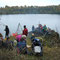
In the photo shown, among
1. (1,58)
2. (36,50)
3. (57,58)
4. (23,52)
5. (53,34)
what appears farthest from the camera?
(53,34)

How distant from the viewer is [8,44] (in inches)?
283

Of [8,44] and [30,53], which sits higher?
[8,44]

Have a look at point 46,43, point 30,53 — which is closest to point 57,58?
point 30,53

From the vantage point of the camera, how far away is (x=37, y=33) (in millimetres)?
13148

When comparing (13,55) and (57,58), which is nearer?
(13,55)

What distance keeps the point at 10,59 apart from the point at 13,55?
33cm

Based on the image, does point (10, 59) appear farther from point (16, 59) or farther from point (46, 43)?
point (46, 43)

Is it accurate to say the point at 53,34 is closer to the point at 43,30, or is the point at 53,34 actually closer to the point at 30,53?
the point at 43,30

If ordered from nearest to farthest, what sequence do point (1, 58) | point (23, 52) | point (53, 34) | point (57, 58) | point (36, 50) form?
point (1, 58) → point (57, 58) → point (36, 50) → point (23, 52) → point (53, 34)

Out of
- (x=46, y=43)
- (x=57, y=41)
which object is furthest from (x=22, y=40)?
(x=57, y=41)

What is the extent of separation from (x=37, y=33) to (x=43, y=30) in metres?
0.63

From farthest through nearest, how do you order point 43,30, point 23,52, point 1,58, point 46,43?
point 43,30, point 46,43, point 23,52, point 1,58

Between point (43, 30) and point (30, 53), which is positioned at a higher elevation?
point (43, 30)

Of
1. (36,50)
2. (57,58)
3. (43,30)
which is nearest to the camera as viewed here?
(57,58)
